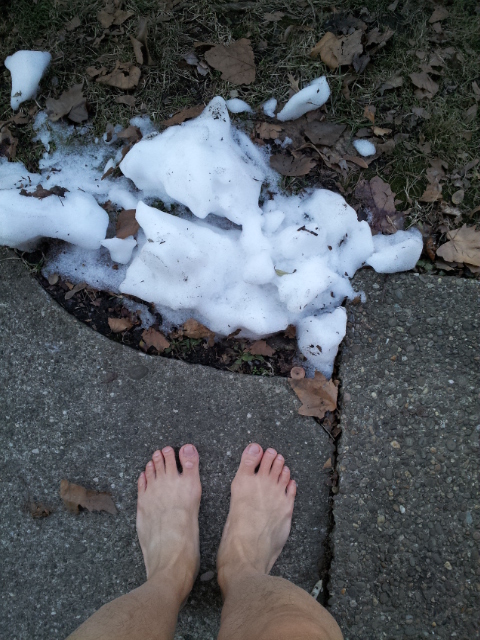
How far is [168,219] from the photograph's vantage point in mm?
1969

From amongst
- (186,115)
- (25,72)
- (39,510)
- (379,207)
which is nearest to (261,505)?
(39,510)

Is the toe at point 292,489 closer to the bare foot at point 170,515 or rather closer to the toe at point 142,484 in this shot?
the bare foot at point 170,515

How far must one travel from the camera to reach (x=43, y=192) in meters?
2.03

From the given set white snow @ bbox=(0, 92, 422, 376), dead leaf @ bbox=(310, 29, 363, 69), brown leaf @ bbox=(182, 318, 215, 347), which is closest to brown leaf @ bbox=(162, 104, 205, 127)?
white snow @ bbox=(0, 92, 422, 376)

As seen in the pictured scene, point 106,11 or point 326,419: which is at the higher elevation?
point 106,11

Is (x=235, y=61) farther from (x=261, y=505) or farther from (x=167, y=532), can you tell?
(x=167, y=532)

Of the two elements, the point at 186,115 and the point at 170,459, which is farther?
the point at 186,115

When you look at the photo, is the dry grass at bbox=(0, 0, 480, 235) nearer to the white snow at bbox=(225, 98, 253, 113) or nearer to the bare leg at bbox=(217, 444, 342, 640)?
the white snow at bbox=(225, 98, 253, 113)

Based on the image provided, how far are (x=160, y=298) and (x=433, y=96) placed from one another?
155 centimetres

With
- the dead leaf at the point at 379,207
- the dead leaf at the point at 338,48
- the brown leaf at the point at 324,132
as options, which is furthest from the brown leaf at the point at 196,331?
the dead leaf at the point at 338,48

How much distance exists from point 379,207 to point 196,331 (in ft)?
3.21

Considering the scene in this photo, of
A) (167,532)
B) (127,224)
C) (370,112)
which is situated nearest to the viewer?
(167,532)

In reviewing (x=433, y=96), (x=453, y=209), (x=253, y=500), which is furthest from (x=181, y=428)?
(x=433, y=96)

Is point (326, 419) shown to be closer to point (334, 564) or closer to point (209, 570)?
point (334, 564)
